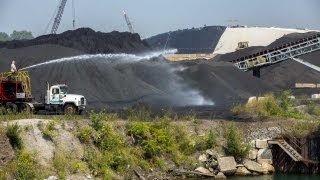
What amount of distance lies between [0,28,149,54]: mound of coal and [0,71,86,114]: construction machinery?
101 ft

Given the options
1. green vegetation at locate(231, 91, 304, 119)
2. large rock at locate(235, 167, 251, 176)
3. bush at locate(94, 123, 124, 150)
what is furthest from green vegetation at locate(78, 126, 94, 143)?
green vegetation at locate(231, 91, 304, 119)

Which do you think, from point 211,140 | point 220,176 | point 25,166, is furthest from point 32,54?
point 25,166

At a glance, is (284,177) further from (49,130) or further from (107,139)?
(49,130)

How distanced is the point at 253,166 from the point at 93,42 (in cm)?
4133

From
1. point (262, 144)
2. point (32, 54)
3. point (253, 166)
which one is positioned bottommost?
point (253, 166)

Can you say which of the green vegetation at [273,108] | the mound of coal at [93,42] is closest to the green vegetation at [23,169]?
the green vegetation at [273,108]

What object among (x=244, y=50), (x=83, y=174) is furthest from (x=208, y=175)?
(x=244, y=50)

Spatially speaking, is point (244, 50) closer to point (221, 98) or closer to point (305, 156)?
point (221, 98)

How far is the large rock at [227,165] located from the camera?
32938 mm

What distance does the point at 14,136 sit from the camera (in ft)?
88.6

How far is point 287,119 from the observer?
39.0m

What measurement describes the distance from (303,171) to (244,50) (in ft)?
193

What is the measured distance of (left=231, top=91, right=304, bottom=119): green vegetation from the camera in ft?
135

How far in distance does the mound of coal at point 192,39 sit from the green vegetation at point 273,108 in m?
111
